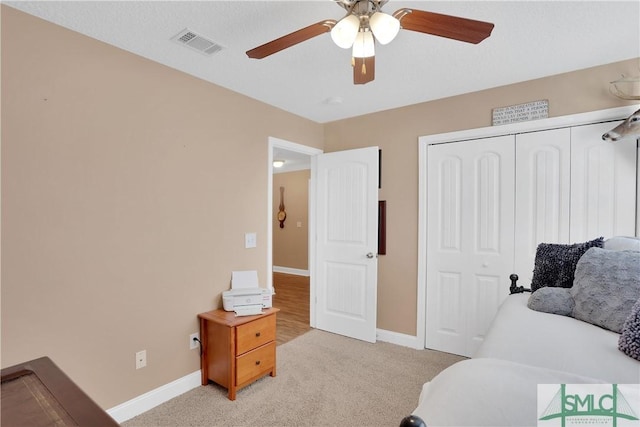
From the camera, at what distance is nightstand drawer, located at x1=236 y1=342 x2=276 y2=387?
2.32 meters

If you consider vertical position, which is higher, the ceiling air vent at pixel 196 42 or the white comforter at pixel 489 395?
the ceiling air vent at pixel 196 42

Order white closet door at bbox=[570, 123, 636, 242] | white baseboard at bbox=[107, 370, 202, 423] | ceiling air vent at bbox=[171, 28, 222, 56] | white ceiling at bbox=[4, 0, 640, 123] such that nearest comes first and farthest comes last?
1. white ceiling at bbox=[4, 0, 640, 123]
2. ceiling air vent at bbox=[171, 28, 222, 56]
3. white baseboard at bbox=[107, 370, 202, 423]
4. white closet door at bbox=[570, 123, 636, 242]

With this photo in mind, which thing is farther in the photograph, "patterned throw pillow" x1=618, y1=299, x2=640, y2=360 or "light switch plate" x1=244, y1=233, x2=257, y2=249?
"light switch plate" x1=244, y1=233, x2=257, y2=249

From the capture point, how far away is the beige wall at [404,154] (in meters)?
2.84

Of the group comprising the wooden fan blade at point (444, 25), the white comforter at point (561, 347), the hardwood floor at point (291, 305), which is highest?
the wooden fan blade at point (444, 25)

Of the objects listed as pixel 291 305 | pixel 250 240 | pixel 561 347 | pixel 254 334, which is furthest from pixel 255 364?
pixel 291 305

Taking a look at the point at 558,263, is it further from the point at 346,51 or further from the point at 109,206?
the point at 109,206

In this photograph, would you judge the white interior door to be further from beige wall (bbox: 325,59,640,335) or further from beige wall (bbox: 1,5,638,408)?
beige wall (bbox: 1,5,638,408)

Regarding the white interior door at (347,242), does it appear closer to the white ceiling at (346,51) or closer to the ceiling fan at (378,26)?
the white ceiling at (346,51)

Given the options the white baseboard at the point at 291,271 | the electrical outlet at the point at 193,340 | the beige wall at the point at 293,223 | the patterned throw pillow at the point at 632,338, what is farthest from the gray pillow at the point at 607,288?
the white baseboard at the point at 291,271

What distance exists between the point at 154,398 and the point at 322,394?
120 cm

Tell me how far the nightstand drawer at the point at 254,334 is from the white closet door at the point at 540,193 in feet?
7.06

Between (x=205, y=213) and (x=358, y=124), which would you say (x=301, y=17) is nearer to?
(x=205, y=213)

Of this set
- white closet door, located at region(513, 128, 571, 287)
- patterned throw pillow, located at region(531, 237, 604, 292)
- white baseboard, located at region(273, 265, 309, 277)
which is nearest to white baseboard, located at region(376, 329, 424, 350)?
white closet door, located at region(513, 128, 571, 287)
